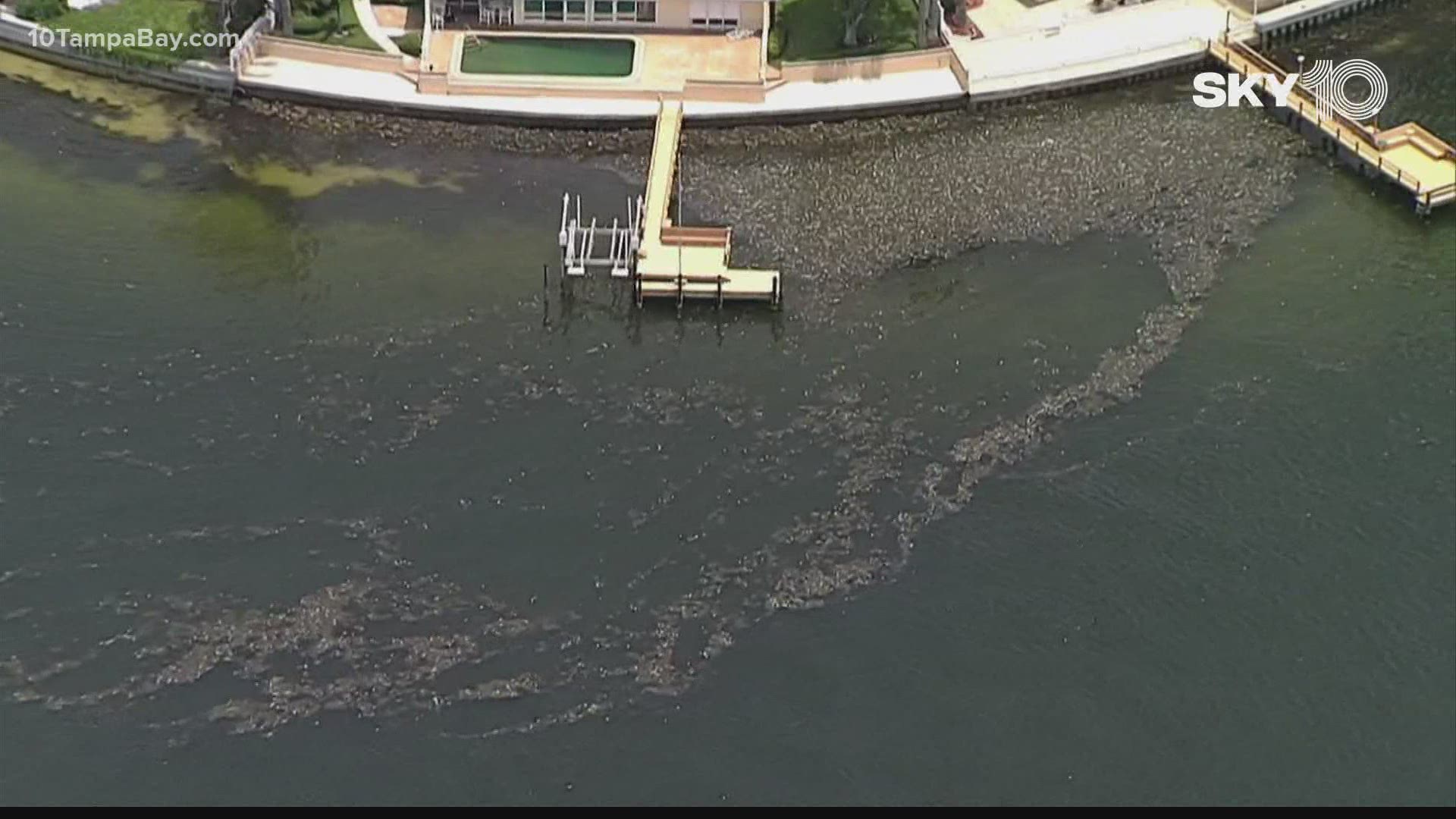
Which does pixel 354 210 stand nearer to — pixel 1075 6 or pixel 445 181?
pixel 445 181

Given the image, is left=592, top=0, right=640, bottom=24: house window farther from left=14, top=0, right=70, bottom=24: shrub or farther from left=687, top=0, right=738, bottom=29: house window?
left=14, top=0, right=70, bottom=24: shrub

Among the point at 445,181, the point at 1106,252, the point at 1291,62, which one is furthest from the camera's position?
the point at 1291,62

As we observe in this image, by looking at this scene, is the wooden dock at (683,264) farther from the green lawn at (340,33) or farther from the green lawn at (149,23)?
the green lawn at (149,23)

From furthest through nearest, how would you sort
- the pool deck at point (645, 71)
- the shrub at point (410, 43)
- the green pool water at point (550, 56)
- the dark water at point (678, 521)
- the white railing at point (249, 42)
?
the shrub at point (410, 43) → the green pool water at point (550, 56) → the white railing at point (249, 42) → the pool deck at point (645, 71) → the dark water at point (678, 521)

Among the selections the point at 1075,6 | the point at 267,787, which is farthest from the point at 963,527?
the point at 1075,6

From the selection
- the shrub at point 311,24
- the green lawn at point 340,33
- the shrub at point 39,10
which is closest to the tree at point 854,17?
the green lawn at point 340,33

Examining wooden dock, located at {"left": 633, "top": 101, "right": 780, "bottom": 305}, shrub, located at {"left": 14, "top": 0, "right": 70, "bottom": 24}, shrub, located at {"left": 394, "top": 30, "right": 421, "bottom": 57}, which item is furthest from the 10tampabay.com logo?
shrub, located at {"left": 14, "top": 0, "right": 70, "bottom": 24}
